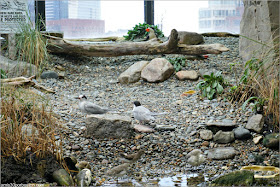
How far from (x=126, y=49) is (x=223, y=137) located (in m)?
3.15

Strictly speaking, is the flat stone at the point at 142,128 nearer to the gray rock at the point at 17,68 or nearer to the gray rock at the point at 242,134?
the gray rock at the point at 242,134

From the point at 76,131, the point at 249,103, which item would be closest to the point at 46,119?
the point at 76,131

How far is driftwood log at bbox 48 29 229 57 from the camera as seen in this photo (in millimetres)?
5531

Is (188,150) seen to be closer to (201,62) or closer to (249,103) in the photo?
(249,103)

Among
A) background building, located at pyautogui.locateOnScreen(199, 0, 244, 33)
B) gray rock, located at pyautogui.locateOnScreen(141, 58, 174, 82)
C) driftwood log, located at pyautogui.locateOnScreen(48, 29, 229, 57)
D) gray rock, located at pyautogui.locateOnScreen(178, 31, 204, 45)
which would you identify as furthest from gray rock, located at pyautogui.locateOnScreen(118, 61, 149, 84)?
background building, located at pyautogui.locateOnScreen(199, 0, 244, 33)

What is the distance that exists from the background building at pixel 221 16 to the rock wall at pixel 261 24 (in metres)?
2.09

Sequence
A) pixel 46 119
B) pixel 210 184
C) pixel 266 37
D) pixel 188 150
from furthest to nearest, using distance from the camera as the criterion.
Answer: pixel 266 37 → pixel 188 150 → pixel 46 119 → pixel 210 184

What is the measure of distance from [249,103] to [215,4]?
4073 millimetres

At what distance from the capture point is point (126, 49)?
5652 mm

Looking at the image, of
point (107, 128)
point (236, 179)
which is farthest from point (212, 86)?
point (236, 179)

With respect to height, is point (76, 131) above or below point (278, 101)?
below

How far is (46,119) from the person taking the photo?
237 cm

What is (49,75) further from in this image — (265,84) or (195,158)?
(265,84)

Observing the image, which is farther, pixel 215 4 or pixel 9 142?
pixel 215 4
